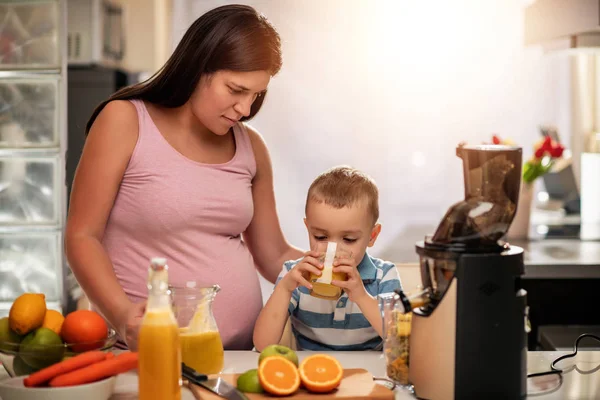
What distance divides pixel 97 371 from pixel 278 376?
29 centimetres

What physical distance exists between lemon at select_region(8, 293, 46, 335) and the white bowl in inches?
3.8

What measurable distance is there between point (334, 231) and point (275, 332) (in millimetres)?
258

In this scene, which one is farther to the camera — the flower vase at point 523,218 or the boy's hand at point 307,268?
the flower vase at point 523,218

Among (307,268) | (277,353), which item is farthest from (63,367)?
(307,268)

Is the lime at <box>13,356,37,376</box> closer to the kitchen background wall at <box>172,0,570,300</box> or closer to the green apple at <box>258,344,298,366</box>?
the green apple at <box>258,344,298,366</box>

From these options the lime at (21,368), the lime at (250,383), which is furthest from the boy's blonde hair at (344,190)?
the lime at (21,368)

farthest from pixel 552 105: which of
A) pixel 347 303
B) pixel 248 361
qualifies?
pixel 248 361

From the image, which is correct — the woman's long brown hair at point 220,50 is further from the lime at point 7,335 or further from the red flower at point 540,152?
the red flower at point 540,152

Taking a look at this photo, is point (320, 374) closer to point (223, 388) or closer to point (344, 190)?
point (223, 388)

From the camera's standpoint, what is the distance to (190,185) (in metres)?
1.85

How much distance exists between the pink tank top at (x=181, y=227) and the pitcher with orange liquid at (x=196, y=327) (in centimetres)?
45

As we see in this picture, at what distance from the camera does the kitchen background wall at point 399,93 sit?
4473 millimetres

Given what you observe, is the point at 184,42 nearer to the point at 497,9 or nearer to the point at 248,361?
Answer: the point at 248,361

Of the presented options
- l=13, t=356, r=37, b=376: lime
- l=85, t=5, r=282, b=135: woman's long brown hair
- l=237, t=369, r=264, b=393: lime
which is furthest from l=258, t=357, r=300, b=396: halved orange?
l=85, t=5, r=282, b=135: woman's long brown hair
